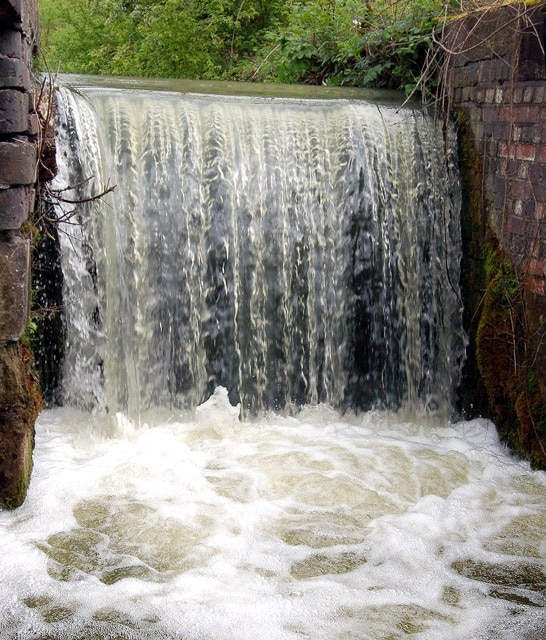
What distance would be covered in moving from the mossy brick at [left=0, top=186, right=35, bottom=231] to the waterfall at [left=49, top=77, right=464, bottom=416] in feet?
3.17

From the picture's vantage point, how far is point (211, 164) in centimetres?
467

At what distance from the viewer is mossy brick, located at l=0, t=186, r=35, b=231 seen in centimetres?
325

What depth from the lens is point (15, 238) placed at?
131 inches

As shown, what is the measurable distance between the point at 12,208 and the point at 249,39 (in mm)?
7427

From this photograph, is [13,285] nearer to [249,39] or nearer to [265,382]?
[265,382]

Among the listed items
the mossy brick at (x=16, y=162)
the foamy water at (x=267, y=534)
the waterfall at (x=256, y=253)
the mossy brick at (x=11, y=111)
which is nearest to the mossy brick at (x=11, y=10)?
the mossy brick at (x=11, y=111)

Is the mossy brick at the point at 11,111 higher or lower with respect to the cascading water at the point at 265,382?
higher

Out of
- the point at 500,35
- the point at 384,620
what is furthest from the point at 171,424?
the point at 500,35

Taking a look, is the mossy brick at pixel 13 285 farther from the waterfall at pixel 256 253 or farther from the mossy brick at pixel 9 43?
the waterfall at pixel 256 253

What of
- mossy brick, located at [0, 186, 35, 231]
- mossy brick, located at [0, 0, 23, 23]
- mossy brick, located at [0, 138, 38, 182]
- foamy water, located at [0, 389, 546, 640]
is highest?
mossy brick, located at [0, 0, 23, 23]

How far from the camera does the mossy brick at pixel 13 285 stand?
3295mm

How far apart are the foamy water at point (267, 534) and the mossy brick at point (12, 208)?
1313 mm

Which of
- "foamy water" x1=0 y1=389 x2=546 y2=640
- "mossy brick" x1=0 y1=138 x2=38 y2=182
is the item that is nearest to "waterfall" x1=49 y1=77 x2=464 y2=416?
"foamy water" x1=0 y1=389 x2=546 y2=640

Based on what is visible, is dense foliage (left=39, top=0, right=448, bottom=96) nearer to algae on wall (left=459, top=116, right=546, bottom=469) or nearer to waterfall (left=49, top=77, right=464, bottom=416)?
waterfall (left=49, top=77, right=464, bottom=416)
